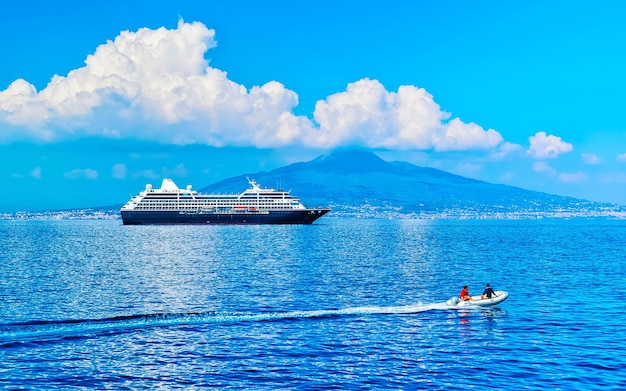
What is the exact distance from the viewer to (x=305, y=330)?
35.1 m

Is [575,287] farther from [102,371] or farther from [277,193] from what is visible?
[277,193]

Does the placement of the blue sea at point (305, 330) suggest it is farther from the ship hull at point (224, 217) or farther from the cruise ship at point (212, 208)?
the cruise ship at point (212, 208)

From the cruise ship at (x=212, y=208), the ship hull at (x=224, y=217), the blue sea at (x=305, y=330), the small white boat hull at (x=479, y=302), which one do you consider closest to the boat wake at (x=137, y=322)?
the blue sea at (x=305, y=330)

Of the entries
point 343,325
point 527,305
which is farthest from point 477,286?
point 343,325

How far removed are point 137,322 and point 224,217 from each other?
525 ft

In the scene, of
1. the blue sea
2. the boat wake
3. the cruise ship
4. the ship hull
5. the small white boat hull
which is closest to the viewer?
the blue sea

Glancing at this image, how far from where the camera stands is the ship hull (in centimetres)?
19325

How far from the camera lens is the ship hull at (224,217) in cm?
19325

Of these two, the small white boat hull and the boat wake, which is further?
the small white boat hull

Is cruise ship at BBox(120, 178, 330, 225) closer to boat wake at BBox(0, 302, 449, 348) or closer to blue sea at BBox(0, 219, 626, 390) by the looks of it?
blue sea at BBox(0, 219, 626, 390)

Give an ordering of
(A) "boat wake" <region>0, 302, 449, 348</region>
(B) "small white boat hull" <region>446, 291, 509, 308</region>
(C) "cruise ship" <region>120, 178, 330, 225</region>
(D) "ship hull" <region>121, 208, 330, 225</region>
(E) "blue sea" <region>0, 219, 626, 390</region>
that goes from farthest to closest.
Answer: (C) "cruise ship" <region>120, 178, 330, 225</region> < (D) "ship hull" <region>121, 208, 330, 225</region> < (B) "small white boat hull" <region>446, 291, 509, 308</region> < (A) "boat wake" <region>0, 302, 449, 348</region> < (E) "blue sea" <region>0, 219, 626, 390</region>

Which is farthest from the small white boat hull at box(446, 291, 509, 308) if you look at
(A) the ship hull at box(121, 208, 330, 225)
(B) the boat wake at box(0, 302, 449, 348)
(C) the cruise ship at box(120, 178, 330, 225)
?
(C) the cruise ship at box(120, 178, 330, 225)

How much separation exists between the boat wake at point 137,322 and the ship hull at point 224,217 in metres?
151

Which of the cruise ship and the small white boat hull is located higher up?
the cruise ship
